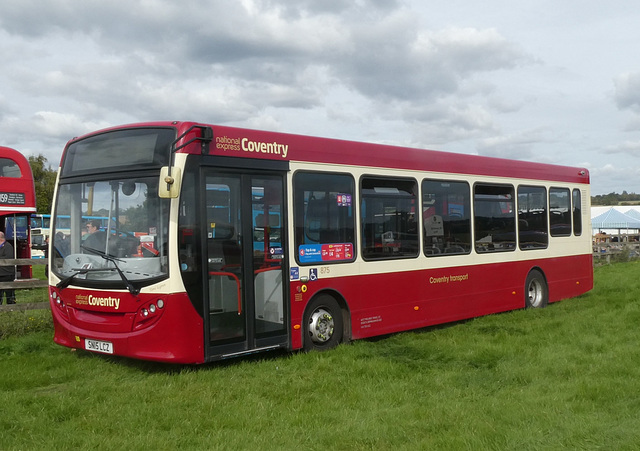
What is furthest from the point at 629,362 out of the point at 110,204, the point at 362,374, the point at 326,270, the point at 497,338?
the point at 110,204

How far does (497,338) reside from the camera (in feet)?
33.1

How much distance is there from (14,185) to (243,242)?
1456cm

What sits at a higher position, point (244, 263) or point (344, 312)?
point (244, 263)

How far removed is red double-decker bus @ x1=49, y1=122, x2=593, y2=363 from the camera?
7898 mm

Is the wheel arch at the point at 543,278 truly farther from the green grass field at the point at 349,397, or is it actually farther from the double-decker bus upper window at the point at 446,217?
the green grass field at the point at 349,397

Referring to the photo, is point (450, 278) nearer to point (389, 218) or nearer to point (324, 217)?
point (389, 218)

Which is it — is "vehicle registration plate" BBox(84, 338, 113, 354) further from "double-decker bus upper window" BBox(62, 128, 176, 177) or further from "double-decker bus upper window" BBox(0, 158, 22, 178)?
"double-decker bus upper window" BBox(0, 158, 22, 178)

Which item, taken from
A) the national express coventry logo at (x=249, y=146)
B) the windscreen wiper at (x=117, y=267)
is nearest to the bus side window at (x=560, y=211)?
the national express coventry logo at (x=249, y=146)

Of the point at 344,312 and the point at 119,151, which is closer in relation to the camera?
the point at 119,151

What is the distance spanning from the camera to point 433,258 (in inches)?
445

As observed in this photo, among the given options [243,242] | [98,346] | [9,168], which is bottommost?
[98,346]

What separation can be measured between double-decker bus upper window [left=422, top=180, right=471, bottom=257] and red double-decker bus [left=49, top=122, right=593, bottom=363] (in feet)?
0.10

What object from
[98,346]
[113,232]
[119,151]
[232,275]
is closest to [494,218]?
[232,275]

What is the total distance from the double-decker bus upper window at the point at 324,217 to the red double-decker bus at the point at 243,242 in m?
0.02
